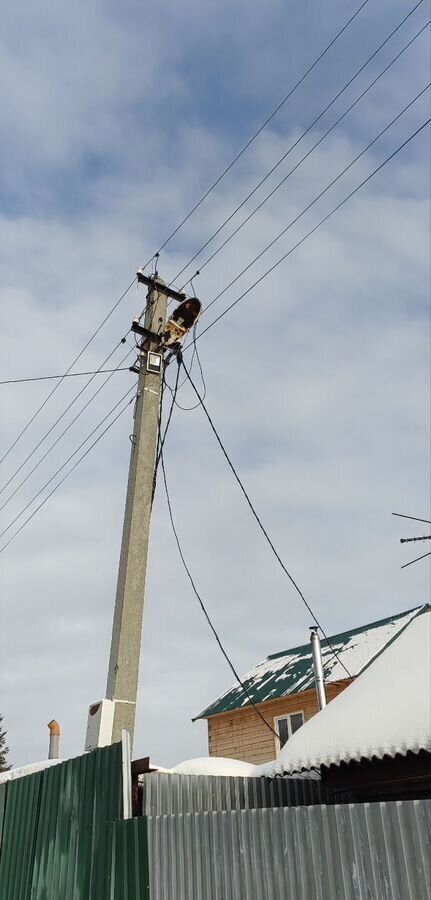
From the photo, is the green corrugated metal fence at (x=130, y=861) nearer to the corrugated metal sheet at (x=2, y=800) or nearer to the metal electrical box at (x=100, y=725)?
the metal electrical box at (x=100, y=725)

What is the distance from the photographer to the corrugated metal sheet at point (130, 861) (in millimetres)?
6723

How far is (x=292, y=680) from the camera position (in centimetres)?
2266

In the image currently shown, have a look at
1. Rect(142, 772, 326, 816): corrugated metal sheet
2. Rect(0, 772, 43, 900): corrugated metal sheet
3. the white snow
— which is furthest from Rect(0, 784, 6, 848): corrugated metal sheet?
Rect(142, 772, 326, 816): corrugated metal sheet

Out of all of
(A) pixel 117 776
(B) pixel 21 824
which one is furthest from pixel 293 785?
(B) pixel 21 824

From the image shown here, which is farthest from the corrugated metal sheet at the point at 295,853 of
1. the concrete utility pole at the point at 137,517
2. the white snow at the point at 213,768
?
the white snow at the point at 213,768

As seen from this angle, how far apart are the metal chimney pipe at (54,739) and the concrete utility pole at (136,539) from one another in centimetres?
944

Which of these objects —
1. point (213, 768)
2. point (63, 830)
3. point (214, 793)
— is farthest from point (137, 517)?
point (63, 830)

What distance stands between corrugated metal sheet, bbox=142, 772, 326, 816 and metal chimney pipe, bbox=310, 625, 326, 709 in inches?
280

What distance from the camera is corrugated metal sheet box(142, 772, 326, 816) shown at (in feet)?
24.7

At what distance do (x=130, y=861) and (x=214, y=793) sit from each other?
55.0 inches

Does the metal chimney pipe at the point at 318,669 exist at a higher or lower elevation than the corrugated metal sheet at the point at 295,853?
higher

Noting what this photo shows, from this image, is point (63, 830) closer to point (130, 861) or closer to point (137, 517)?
point (130, 861)

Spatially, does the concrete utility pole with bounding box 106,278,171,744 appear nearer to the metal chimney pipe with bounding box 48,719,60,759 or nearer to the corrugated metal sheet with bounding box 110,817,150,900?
the corrugated metal sheet with bounding box 110,817,150,900

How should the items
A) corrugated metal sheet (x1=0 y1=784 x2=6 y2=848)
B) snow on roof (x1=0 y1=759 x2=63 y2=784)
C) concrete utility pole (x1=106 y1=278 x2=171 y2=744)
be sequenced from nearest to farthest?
concrete utility pole (x1=106 y1=278 x2=171 y2=744)
corrugated metal sheet (x1=0 y1=784 x2=6 y2=848)
snow on roof (x1=0 y1=759 x2=63 y2=784)
